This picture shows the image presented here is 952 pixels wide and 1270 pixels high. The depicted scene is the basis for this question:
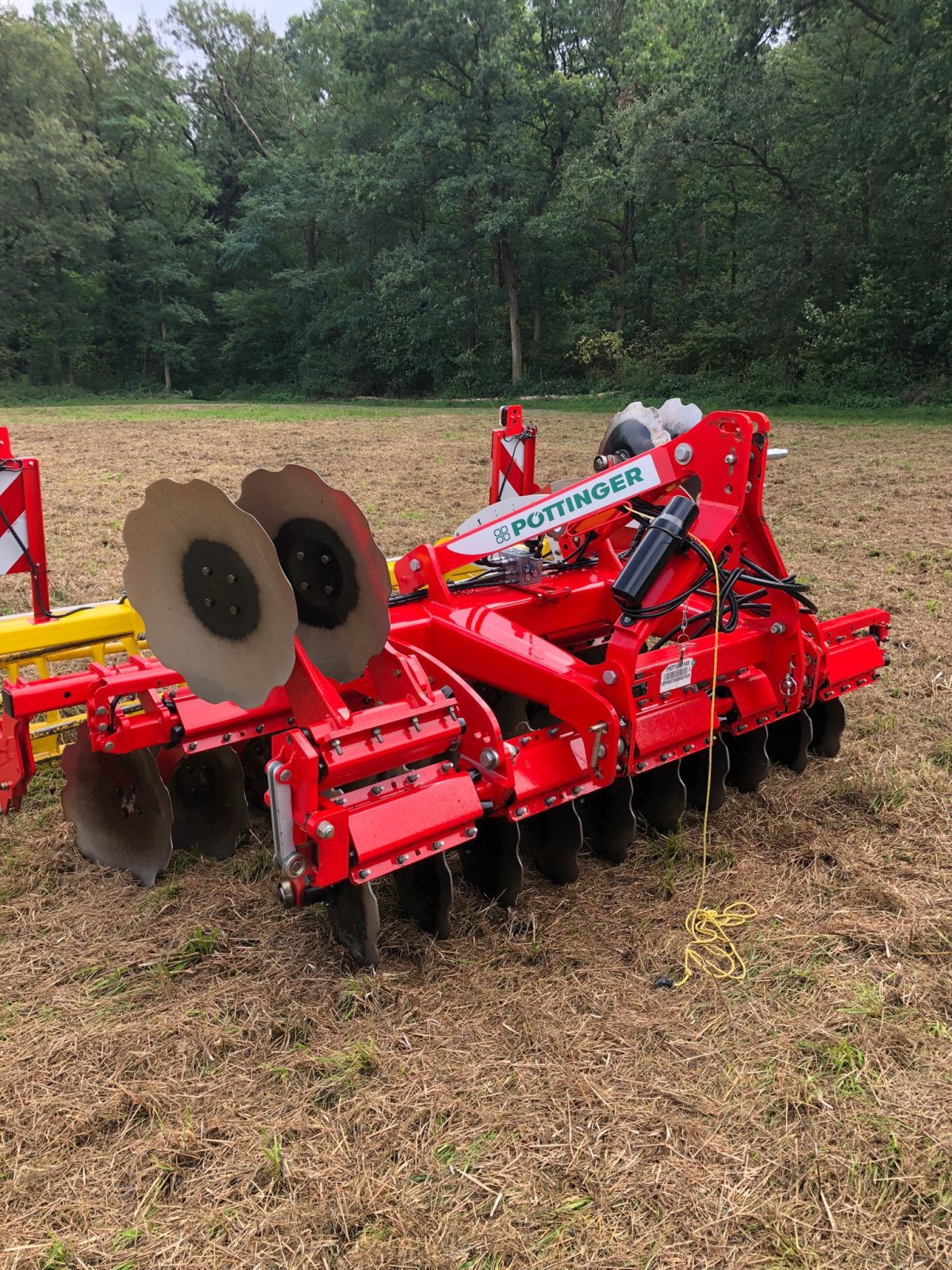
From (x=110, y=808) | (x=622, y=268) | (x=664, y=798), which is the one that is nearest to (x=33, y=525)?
(x=110, y=808)

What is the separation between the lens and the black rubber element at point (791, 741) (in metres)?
3.96

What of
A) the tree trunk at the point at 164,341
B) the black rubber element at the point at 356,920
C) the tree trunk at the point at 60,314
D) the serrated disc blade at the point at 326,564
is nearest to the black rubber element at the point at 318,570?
the serrated disc blade at the point at 326,564

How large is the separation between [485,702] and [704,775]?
1024 mm

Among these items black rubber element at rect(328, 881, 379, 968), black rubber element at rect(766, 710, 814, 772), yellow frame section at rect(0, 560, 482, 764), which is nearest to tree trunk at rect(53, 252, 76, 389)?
yellow frame section at rect(0, 560, 482, 764)

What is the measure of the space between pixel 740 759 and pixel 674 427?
5.76ft

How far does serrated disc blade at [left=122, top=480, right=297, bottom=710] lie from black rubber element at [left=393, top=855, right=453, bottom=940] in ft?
2.54

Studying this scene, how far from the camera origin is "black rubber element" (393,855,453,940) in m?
2.83

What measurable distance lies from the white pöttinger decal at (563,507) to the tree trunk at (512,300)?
90.6ft

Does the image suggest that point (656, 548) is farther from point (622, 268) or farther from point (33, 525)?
point (622, 268)

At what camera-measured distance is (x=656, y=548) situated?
3135 millimetres

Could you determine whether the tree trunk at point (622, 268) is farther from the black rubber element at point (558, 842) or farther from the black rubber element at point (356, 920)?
the black rubber element at point (356, 920)

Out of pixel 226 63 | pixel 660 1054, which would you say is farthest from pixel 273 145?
pixel 660 1054

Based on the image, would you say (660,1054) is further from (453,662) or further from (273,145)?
(273,145)

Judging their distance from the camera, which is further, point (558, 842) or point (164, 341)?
point (164, 341)
